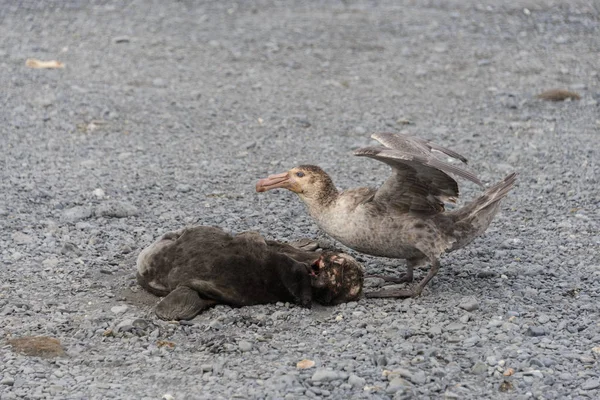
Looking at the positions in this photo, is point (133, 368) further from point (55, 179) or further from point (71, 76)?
point (71, 76)

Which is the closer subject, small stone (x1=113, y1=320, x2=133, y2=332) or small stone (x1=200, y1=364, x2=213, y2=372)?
small stone (x1=200, y1=364, x2=213, y2=372)

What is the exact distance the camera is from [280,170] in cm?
915

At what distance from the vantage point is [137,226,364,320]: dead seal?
6.18 metres

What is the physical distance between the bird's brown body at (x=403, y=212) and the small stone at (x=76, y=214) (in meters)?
1.73

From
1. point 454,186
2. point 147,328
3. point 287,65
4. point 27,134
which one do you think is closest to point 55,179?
point 27,134

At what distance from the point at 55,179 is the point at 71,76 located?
3458 millimetres

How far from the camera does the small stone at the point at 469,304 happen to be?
20.0 feet

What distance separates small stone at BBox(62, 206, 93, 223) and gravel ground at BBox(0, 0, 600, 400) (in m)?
0.01

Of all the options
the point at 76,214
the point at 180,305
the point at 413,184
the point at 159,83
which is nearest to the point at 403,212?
the point at 413,184

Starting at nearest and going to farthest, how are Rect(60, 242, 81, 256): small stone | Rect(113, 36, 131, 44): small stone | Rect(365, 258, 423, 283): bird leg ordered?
Rect(365, 258, 423, 283): bird leg
Rect(60, 242, 81, 256): small stone
Rect(113, 36, 131, 44): small stone

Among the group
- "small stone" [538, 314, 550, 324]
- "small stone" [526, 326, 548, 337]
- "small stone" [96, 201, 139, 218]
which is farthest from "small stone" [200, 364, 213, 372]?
"small stone" [96, 201, 139, 218]

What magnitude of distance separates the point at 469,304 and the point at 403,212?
0.80 m

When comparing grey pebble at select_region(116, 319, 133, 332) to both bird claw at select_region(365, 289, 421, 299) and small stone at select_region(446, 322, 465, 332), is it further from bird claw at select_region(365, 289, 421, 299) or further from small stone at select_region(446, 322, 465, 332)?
small stone at select_region(446, 322, 465, 332)

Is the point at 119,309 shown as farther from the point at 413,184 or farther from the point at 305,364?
the point at 413,184
